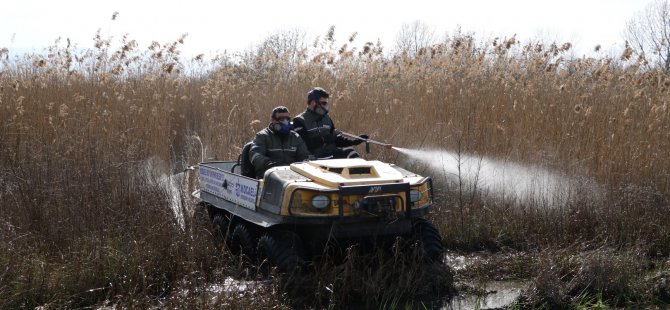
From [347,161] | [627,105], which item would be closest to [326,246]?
[347,161]

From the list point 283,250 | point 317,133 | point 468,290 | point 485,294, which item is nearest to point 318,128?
point 317,133

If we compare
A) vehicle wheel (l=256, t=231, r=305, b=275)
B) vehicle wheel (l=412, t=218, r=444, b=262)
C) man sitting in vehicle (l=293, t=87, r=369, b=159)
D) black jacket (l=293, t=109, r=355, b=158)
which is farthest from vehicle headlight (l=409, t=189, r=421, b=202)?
black jacket (l=293, t=109, r=355, b=158)

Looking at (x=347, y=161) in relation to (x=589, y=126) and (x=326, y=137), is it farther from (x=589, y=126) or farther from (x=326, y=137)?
(x=589, y=126)

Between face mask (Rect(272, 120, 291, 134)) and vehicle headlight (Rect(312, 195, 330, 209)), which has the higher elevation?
face mask (Rect(272, 120, 291, 134))

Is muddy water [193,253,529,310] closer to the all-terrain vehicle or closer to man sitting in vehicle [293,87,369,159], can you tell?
the all-terrain vehicle

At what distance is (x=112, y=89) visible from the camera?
12.2 m

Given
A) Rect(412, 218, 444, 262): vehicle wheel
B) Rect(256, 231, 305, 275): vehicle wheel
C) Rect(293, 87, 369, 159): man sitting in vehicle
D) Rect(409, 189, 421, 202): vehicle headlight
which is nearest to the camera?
Rect(256, 231, 305, 275): vehicle wheel

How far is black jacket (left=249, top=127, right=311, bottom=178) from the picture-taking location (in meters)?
7.79

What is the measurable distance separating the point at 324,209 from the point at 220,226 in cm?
185

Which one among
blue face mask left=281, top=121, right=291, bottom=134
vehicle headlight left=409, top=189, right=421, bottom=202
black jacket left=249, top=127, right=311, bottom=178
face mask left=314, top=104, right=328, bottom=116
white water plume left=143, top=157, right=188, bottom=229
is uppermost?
face mask left=314, top=104, right=328, bottom=116

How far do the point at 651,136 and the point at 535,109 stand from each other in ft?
5.24

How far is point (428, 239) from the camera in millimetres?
7426

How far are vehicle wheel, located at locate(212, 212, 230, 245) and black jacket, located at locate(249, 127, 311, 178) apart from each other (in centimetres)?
63

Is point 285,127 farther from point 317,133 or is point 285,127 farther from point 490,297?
point 490,297
